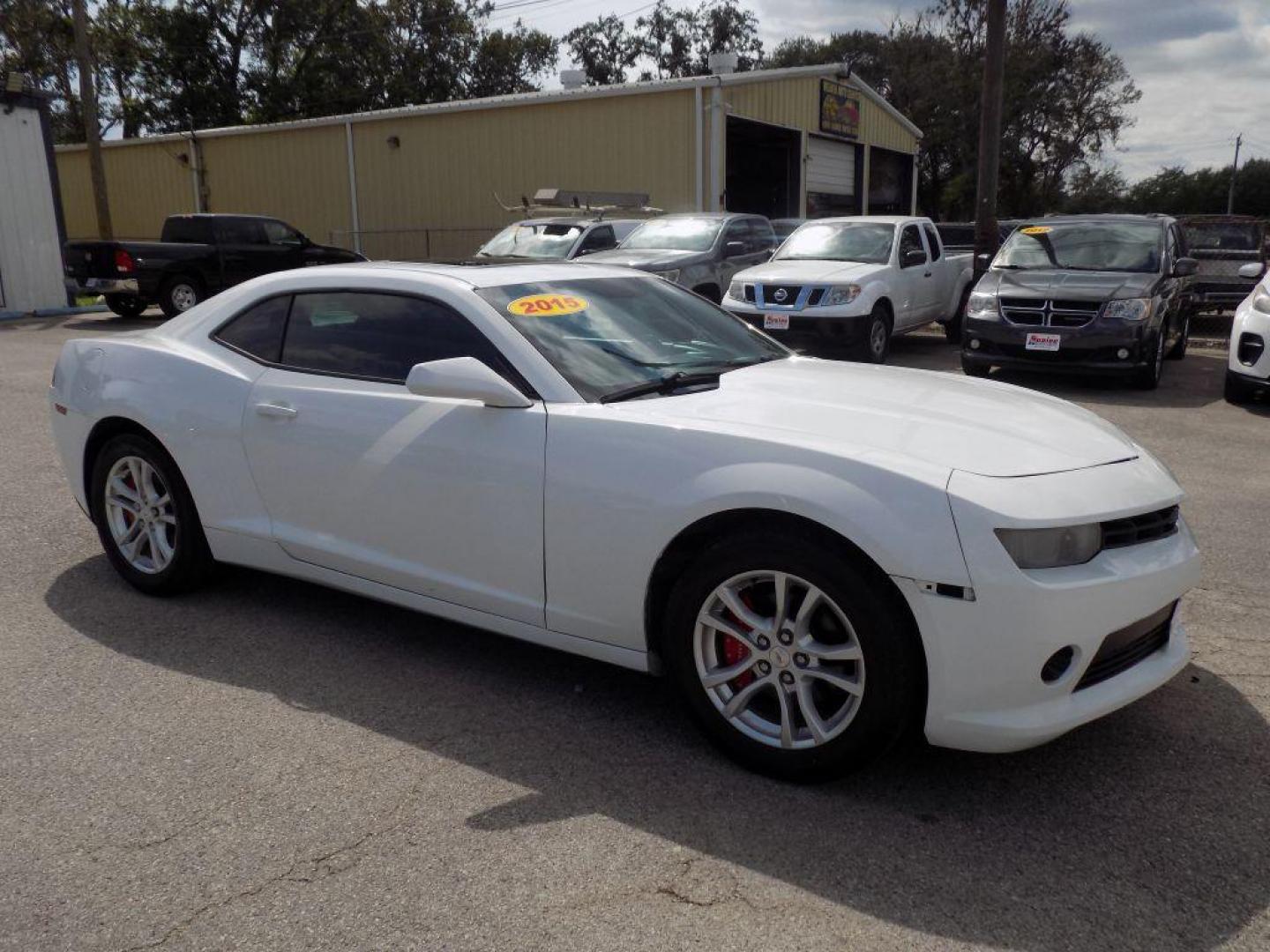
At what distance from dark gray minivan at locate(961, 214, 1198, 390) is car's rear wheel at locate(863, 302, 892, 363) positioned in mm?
1160

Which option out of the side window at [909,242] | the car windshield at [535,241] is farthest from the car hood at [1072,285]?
the car windshield at [535,241]

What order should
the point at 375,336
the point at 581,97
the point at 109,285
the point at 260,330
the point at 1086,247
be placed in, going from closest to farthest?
the point at 375,336 → the point at 260,330 → the point at 1086,247 → the point at 109,285 → the point at 581,97

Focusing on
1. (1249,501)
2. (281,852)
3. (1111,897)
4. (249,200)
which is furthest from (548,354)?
(249,200)

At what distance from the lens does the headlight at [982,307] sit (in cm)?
1054

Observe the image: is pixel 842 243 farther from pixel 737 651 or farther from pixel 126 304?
pixel 126 304

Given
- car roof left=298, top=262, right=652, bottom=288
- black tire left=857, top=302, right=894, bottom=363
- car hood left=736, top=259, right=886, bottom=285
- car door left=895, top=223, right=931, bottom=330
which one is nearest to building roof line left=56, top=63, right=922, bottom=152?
car door left=895, top=223, right=931, bottom=330

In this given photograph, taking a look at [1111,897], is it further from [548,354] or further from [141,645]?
[141,645]

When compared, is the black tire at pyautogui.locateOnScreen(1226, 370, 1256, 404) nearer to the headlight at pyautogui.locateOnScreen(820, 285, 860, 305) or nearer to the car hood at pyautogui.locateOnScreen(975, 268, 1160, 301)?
the car hood at pyautogui.locateOnScreen(975, 268, 1160, 301)

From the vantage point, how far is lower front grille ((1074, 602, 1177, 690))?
9.42 ft

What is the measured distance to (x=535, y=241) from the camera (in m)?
14.8

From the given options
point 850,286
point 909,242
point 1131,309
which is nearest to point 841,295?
point 850,286

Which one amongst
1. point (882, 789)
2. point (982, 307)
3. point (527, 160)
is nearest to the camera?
point (882, 789)

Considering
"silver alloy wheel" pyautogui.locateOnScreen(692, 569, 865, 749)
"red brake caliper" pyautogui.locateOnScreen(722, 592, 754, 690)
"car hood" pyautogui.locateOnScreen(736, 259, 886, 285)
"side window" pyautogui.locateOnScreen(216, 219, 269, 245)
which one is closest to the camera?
A: "silver alloy wheel" pyautogui.locateOnScreen(692, 569, 865, 749)

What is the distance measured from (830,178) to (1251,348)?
62.3 feet
